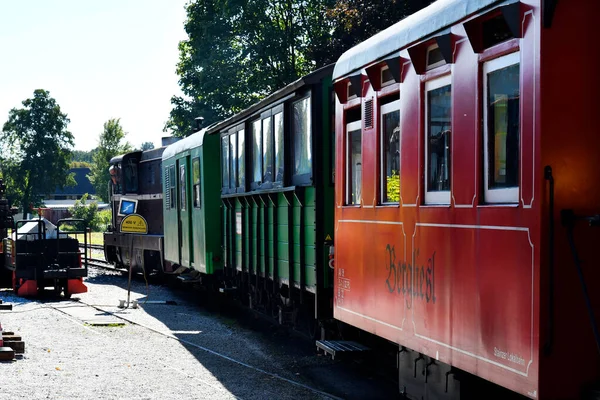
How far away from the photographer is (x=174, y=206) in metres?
19.9

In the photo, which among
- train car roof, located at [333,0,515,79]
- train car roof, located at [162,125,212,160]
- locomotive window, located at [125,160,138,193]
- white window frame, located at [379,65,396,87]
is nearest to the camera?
train car roof, located at [333,0,515,79]

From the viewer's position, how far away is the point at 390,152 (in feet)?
23.1

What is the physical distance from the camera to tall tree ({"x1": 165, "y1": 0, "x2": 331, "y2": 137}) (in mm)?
40625

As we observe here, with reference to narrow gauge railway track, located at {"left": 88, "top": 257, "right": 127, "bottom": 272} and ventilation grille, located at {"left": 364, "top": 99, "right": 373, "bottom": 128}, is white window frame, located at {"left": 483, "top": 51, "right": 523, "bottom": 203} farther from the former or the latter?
narrow gauge railway track, located at {"left": 88, "top": 257, "right": 127, "bottom": 272}

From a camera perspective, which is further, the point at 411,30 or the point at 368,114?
the point at 368,114

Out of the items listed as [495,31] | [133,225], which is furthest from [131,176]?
[495,31]

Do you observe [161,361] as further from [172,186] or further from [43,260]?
[43,260]

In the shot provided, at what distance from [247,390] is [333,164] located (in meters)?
2.42

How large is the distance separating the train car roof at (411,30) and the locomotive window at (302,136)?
1846 millimetres

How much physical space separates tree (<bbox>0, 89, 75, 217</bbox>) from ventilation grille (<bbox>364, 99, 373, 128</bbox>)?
94.4 m

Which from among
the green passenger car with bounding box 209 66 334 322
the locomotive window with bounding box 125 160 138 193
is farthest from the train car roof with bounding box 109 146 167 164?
the green passenger car with bounding box 209 66 334 322

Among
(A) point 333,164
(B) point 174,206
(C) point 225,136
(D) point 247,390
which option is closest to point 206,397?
(D) point 247,390

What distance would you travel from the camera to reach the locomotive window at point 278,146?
1136 centimetres

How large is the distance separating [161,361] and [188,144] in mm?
7542
